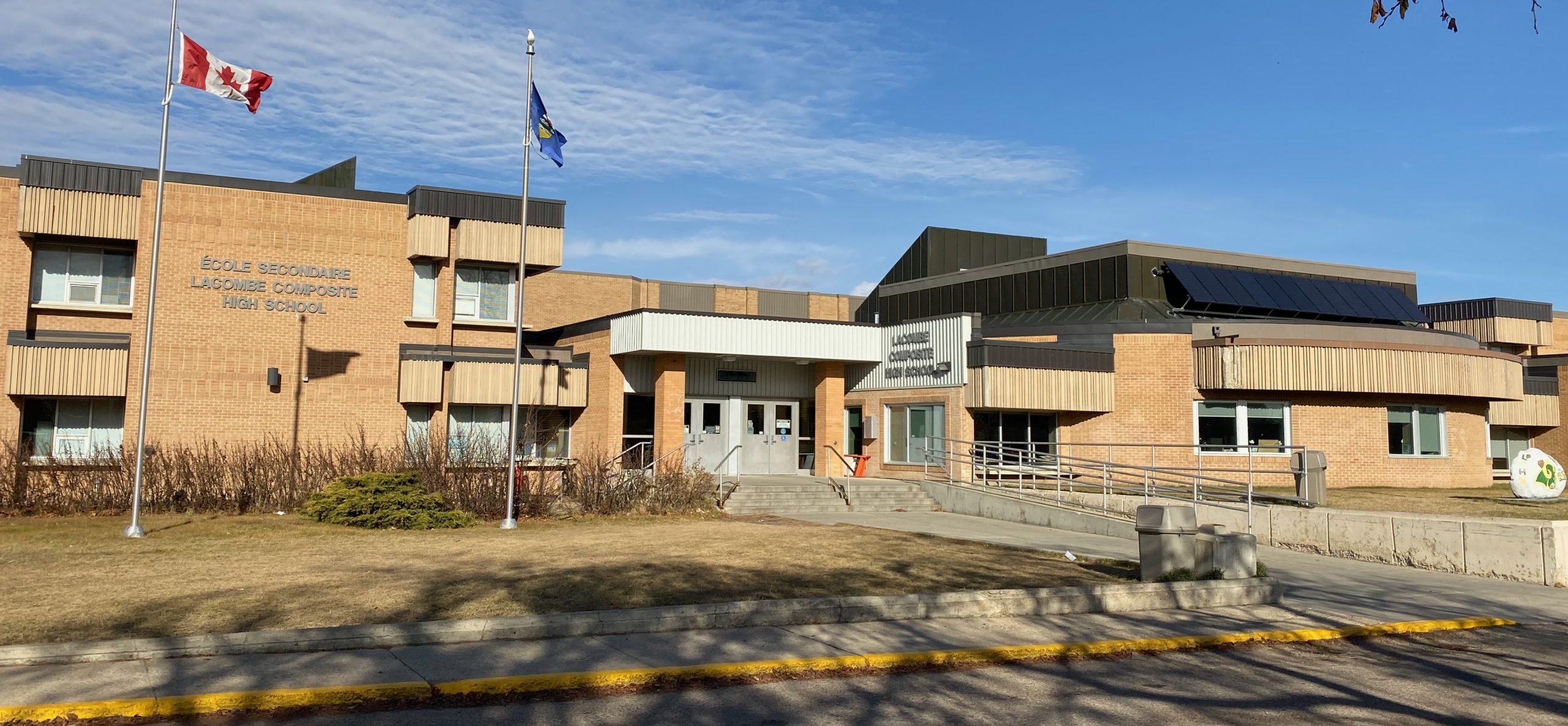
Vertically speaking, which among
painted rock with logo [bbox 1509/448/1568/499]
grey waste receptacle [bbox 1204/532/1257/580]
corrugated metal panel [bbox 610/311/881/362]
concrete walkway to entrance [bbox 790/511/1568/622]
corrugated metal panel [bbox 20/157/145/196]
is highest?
corrugated metal panel [bbox 20/157/145/196]

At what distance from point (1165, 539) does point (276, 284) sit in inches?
823

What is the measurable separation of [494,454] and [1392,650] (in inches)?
603

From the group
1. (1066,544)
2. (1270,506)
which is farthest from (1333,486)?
(1066,544)

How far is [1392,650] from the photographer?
10.2 metres

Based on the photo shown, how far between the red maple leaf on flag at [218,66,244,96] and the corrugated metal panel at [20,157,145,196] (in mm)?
8051

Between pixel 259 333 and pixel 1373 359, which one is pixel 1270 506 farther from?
pixel 259 333

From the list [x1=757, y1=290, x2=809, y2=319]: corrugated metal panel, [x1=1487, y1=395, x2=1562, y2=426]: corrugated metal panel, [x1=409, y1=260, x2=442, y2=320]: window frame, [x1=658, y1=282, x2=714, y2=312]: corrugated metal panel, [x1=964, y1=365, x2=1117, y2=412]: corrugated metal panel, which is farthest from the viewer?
[x1=757, y1=290, x2=809, y2=319]: corrugated metal panel

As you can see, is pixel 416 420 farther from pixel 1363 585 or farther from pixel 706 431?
pixel 1363 585

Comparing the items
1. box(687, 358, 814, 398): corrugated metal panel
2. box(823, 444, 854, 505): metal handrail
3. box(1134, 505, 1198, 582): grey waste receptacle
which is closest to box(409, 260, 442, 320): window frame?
box(687, 358, 814, 398): corrugated metal panel

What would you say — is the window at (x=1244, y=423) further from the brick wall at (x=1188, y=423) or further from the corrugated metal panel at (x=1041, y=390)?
the corrugated metal panel at (x=1041, y=390)

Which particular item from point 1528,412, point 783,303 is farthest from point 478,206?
point 1528,412

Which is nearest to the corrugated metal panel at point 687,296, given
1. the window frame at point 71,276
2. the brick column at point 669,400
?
the brick column at point 669,400

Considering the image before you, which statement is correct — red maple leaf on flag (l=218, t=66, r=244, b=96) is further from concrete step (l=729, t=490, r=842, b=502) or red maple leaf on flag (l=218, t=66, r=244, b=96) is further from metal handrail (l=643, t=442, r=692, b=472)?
concrete step (l=729, t=490, r=842, b=502)

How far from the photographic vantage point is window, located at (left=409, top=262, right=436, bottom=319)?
89.8ft
